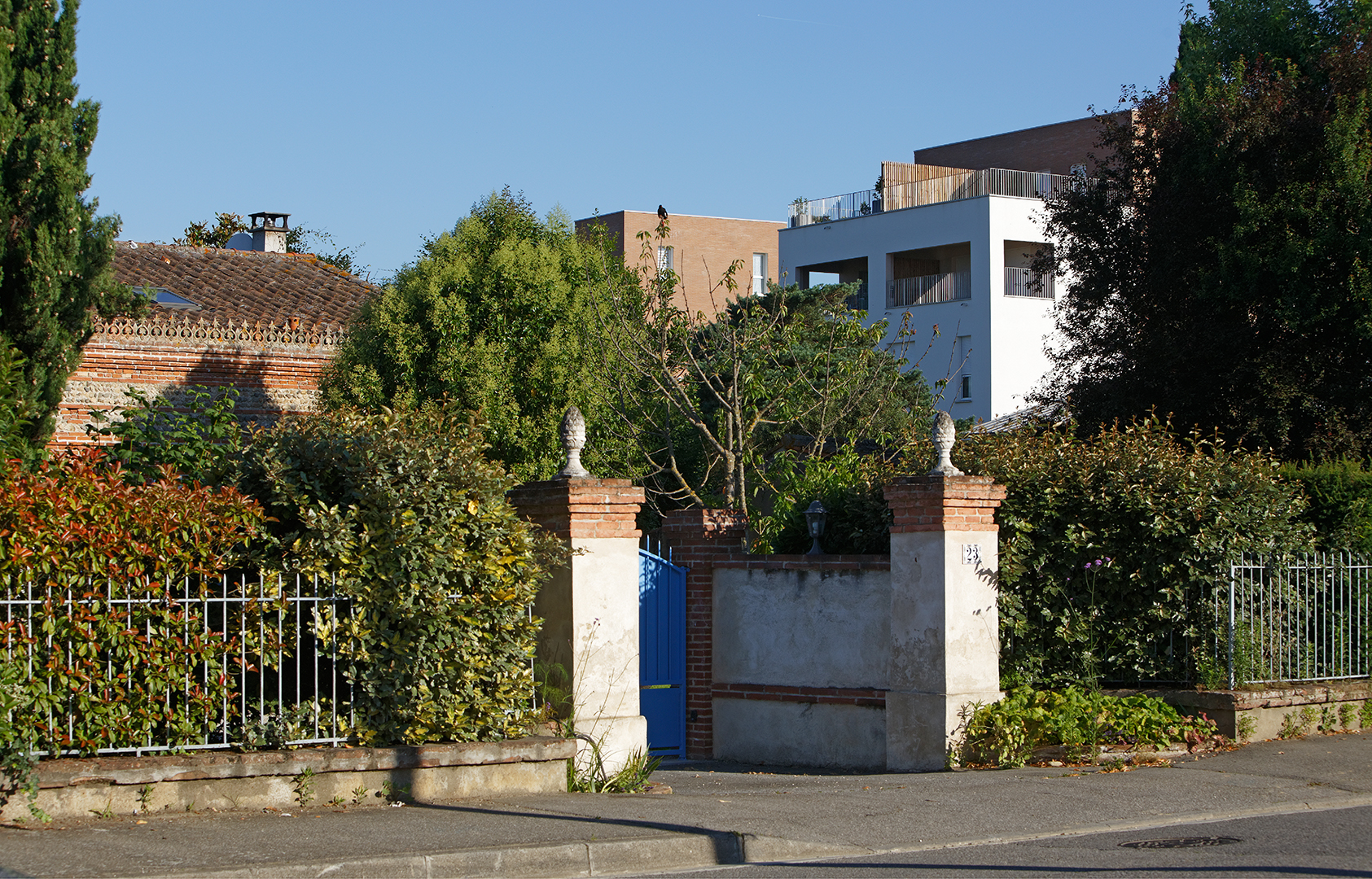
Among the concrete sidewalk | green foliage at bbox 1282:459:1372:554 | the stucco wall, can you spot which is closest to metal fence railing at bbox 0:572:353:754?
the concrete sidewalk

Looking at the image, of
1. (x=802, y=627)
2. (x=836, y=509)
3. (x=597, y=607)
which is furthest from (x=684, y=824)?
(x=836, y=509)

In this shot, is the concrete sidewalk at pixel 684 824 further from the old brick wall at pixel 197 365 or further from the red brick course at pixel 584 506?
the old brick wall at pixel 197 365

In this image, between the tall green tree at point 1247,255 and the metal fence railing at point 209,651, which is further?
the tall green tree at point 1247,255

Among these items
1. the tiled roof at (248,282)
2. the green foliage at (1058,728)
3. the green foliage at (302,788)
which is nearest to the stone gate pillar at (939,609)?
the green foliage at (1058,728)

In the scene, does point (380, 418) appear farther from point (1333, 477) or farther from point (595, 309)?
point (1333, 477)

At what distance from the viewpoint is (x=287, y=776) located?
8.05 m

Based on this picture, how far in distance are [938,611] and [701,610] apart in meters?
2.41

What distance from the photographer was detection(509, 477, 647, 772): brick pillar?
9602mm

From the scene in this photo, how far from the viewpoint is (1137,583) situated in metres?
11.4

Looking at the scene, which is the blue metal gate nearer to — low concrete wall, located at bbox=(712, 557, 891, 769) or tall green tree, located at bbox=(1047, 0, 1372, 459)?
low concrete wall, located at bbox=(712, 557, 891, 769)

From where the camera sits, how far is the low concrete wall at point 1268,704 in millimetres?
11164

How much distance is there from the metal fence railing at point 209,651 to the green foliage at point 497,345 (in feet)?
22.1

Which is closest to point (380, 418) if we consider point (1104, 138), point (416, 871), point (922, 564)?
point (416, 871)

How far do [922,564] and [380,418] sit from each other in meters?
4.49
